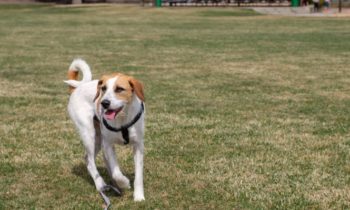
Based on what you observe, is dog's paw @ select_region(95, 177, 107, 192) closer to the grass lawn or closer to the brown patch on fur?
the grass lawn

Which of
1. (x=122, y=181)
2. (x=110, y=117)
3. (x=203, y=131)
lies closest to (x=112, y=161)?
(x=122, y=181)

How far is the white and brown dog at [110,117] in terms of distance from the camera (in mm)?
5566

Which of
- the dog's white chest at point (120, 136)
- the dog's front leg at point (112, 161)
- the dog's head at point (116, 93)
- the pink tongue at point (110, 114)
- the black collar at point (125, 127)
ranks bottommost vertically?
the dog's front leg at point (112, 161)

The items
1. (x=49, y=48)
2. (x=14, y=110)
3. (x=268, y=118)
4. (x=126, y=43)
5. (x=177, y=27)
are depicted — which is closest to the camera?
(x=268, y=118)

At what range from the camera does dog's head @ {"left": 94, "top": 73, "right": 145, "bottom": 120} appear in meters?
5.48

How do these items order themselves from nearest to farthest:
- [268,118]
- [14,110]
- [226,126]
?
[226,126] → [268,118] → [14,110]

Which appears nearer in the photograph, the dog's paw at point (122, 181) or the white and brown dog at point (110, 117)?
the white and brown dog at point (110, 117)

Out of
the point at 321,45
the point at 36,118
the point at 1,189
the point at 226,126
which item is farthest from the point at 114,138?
the point at 321,45

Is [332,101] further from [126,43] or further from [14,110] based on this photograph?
[126,43]

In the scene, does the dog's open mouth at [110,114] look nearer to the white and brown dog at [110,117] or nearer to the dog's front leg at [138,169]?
the white and brown dog at [110,117]

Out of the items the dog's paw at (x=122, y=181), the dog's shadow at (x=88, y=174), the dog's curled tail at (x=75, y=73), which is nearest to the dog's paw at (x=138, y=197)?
the dog's paw at (x=122, y=181)

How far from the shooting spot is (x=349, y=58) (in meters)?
20.1

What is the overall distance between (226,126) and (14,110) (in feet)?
13.4

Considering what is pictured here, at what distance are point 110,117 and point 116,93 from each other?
234 millimetres
